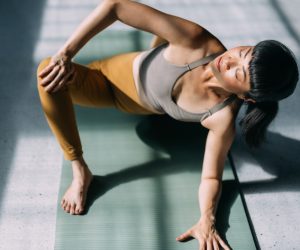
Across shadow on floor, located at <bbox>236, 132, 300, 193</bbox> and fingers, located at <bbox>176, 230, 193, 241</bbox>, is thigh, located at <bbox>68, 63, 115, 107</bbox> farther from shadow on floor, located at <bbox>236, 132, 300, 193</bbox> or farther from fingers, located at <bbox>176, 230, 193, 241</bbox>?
shadow on floor, located at <bbox>236, 132, 300, 193</bbox>

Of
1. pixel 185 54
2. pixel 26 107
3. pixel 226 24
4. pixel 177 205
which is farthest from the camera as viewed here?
pixel 226 24

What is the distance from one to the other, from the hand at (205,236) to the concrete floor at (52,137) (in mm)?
242

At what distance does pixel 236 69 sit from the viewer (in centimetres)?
166

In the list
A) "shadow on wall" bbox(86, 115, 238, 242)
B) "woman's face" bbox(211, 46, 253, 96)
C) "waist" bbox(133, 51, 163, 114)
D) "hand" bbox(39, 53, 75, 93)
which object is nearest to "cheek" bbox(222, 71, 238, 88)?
"woman's face" bbox(211, 46, 253, 96)

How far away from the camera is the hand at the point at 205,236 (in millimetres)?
1983

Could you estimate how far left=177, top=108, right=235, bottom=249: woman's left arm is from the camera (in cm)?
192

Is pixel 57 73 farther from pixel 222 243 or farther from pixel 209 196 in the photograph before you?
pixel 222 243

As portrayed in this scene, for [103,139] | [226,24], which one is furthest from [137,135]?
[226,24]

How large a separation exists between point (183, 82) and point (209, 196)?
53 centimetres

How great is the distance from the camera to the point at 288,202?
227 centimetres

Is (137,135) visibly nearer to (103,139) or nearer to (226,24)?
(103,139)

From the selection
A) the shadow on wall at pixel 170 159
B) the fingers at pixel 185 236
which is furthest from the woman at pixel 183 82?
the shadow on wall at pixel 170 159

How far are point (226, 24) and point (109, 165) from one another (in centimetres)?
140

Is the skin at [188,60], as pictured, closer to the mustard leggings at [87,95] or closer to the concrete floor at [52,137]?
the mustard leggings at [87,95]
